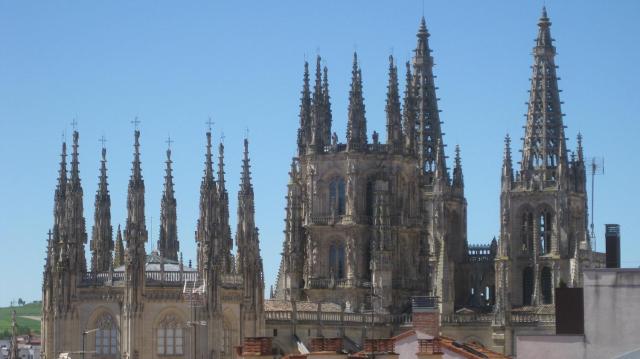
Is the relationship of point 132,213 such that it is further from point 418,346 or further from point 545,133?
point 545,133

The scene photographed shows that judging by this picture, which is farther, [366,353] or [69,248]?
[69,248]

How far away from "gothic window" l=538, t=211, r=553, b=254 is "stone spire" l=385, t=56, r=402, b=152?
18548 mm

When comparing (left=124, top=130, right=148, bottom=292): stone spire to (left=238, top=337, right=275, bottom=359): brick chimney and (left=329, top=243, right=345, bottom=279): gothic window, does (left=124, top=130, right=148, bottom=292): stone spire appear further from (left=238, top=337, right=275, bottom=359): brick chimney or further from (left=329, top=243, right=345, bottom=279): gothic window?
(left=238, top=337, right=275, bottom=359): brick chimney

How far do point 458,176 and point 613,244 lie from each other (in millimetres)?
103735

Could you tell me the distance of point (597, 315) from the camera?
64.6m

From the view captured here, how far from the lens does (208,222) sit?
377 feet

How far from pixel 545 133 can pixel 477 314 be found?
19.0 meters

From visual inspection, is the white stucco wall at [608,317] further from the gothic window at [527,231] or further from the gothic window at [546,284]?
the gothic window at [527,231]

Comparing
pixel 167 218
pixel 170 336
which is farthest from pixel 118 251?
pixel 170 336

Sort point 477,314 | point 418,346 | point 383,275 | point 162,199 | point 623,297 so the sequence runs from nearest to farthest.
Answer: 1. point 623,297
2. point 418,346
3. point 162,199
4. point 383,275
5. point 477,314

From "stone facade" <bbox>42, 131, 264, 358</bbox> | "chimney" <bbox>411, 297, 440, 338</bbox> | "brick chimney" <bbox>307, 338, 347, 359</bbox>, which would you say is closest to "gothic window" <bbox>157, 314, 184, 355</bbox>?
"stone facade" <bbox>42, 131, 264, 358</bbox>

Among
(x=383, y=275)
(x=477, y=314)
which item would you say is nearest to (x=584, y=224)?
(x=477, y=314)

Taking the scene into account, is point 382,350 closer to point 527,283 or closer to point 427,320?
point 427,320

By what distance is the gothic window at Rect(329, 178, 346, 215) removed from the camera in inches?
5989
